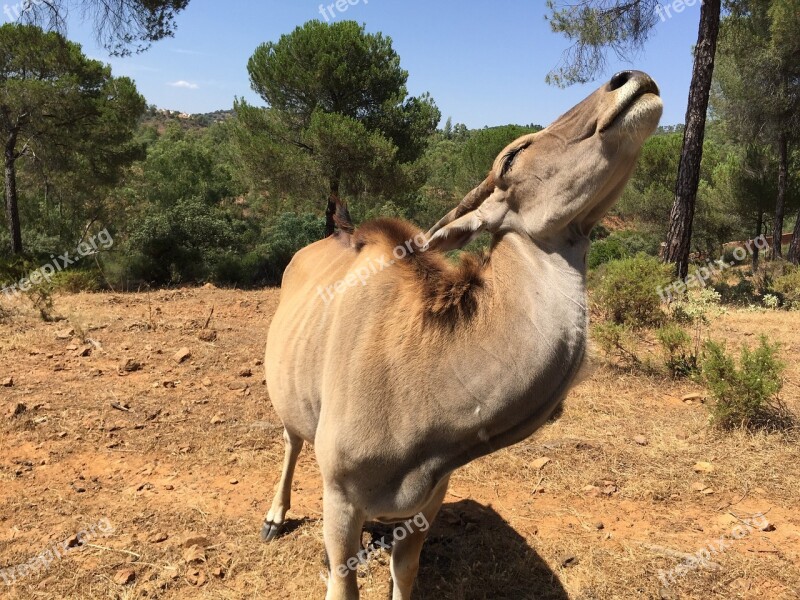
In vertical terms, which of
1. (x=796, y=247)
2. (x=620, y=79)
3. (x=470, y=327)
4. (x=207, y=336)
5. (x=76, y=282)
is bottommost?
(x=207, y=336)

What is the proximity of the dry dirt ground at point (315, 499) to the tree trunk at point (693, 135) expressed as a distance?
4.60 meters

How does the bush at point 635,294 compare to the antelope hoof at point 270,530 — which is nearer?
the antelope hoof at point 270,530

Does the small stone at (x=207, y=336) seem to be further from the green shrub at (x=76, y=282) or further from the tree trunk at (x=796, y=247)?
the tree trunk at (x=796, y=247)

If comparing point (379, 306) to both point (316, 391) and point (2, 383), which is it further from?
point (2, 383)

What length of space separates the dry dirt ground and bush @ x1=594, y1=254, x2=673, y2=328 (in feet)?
7.14

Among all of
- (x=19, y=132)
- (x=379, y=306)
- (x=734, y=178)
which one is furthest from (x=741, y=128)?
(x=19, y=132)

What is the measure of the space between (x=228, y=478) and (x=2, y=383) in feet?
11.2

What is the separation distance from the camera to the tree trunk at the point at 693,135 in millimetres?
10422

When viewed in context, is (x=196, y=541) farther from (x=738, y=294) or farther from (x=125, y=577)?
(x=738, y=294)

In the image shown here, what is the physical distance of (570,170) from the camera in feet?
6.07

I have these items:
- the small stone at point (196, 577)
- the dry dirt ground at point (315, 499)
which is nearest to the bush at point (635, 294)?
the dry dirt ground at point (315, 499)

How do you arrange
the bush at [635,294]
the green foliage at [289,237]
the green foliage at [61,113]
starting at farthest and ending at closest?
the green foliage at [289,237] → the green foliage at [61,113] → the bush at [635,294]
